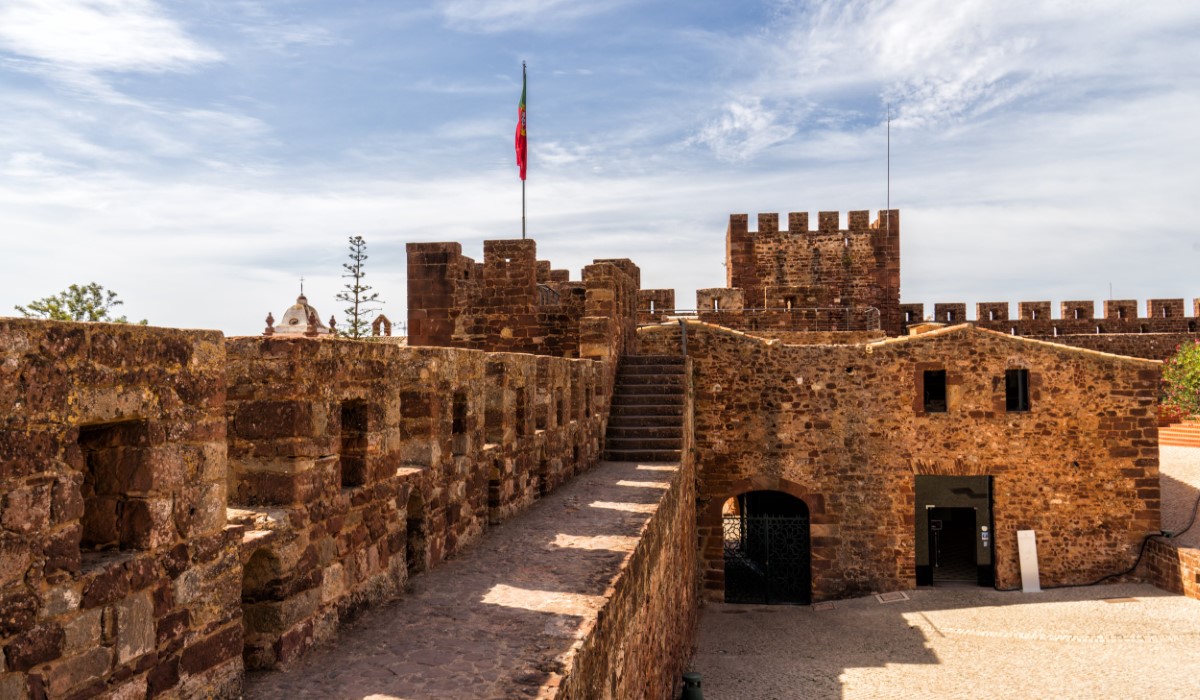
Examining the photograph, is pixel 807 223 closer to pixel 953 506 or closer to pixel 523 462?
pixel 953 506

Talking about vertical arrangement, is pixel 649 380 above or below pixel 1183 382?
above

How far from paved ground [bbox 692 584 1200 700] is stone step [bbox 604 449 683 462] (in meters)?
3.15

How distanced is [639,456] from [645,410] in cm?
133

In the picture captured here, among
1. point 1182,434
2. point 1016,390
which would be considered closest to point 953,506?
point 1016,390

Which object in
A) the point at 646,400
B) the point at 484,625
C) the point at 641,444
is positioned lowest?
the point at 484,625

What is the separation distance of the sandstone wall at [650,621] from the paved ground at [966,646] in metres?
1.10

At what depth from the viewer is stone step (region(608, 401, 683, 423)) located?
13.9 metres

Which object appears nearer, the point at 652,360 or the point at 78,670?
the point at 78,670

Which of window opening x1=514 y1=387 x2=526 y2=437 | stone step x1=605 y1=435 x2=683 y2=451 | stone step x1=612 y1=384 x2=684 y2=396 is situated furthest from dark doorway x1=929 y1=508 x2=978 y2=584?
window opening x1=514 y1=387 x2=526 y2=437

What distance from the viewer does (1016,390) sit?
16.3 m

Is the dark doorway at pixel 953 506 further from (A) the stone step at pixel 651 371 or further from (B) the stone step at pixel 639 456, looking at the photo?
(B) the stone step at pixel 639 456

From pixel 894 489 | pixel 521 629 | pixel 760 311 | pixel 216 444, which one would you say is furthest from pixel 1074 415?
pixel 216 444

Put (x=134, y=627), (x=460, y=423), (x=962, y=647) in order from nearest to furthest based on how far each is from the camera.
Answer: (x=134, y=627)
(x=460, y=423)
(x=962, y=647)

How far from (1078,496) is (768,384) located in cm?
636
